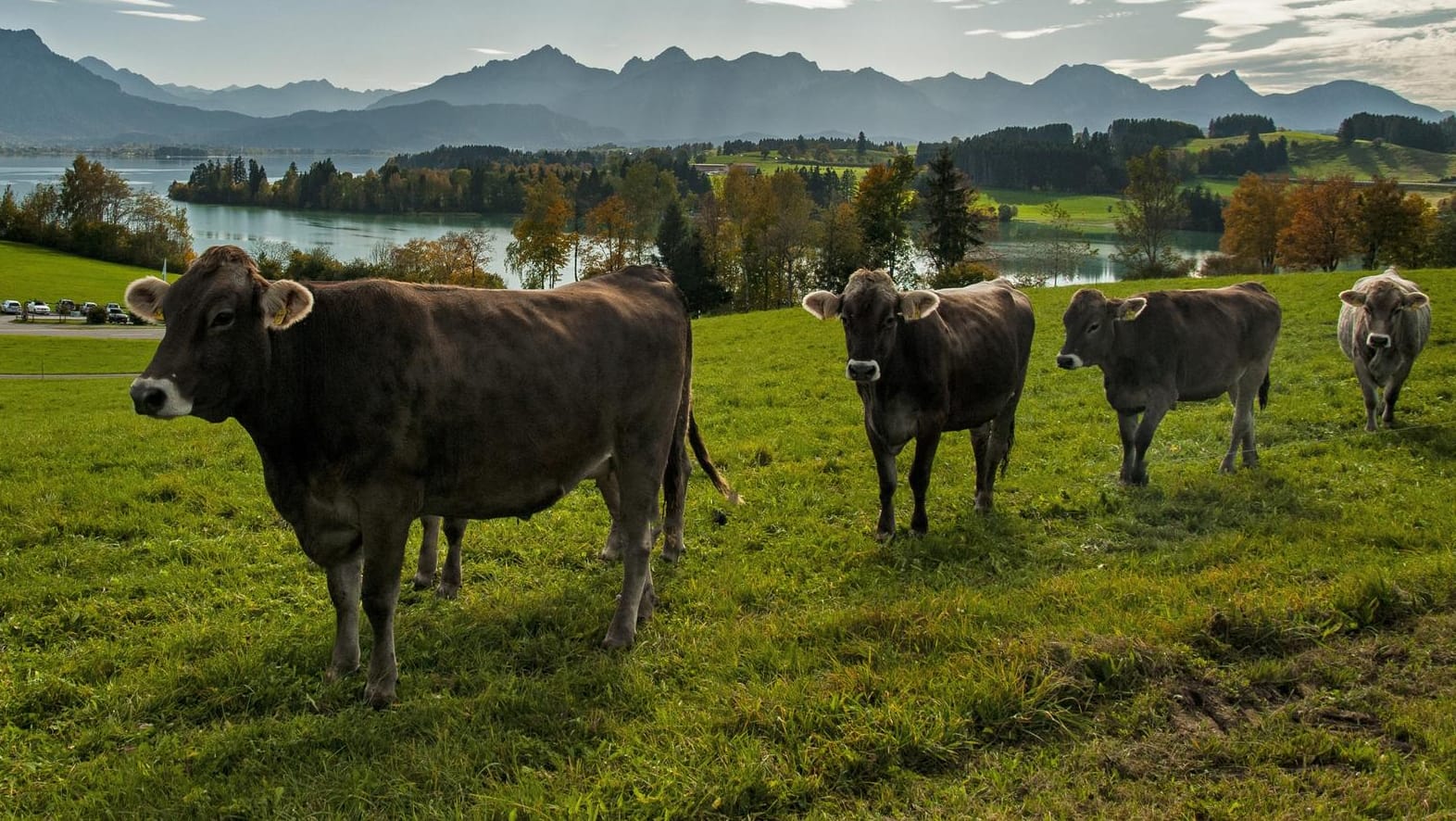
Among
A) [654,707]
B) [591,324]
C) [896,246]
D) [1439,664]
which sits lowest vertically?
[654,707]

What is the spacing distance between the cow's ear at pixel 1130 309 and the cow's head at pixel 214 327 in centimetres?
864

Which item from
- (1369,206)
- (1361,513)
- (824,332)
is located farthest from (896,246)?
(1361,513)

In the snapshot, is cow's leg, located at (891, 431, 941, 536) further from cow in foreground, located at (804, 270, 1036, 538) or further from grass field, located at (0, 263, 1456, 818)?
grass field, located at (0, 263, 1456, 818)

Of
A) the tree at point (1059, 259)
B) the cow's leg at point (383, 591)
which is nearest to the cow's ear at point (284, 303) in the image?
the cow's leg at point (383, 591)

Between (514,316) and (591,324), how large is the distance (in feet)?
1.83

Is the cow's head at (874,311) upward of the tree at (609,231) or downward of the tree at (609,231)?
downward

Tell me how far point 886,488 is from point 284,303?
17.7ft

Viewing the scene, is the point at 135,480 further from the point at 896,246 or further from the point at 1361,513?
the point at 896,246

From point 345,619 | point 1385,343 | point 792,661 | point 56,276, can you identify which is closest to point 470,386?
point 345,619

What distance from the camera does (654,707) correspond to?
5.07 metres

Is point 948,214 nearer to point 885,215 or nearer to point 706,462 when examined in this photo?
point 885,215

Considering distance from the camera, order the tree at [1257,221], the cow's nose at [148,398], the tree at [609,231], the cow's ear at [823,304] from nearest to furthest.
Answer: the cow's nose at [148,398] < the cow's ear at [823,304] < the tree at [1257,221] < the tree at [609,231]

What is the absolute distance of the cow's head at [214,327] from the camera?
4.58m

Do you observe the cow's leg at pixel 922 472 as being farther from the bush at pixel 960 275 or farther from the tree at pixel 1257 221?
the tree at pixel 1257 221
